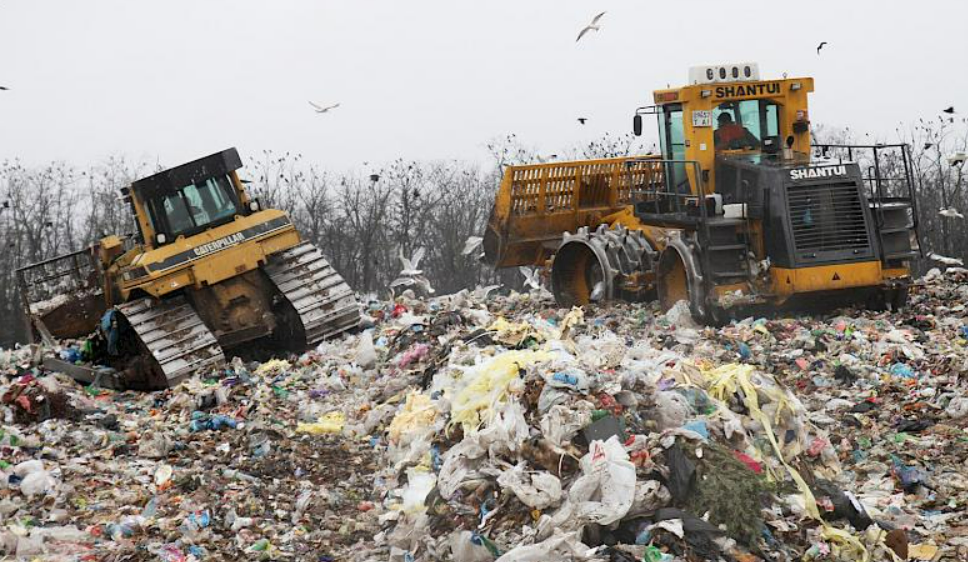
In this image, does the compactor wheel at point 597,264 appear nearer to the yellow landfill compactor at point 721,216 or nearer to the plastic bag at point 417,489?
the yellow landfill compactor at point 721,216

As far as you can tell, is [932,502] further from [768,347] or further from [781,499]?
[768,347]

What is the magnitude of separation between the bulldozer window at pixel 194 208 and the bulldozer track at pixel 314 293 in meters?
0.77

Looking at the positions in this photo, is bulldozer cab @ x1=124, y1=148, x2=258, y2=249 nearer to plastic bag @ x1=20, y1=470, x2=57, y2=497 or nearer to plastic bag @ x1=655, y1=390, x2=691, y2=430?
plastic bag @ x1=20, y1=470, x2=57, y2=497

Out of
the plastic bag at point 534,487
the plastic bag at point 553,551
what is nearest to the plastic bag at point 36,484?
the plastic bag at point 534,487

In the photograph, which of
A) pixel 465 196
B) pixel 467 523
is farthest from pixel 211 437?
pixel 465 196

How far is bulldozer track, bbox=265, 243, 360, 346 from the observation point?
472 inches

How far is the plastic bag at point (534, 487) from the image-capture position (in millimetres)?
5586

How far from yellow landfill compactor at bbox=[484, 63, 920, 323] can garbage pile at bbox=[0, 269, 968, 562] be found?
22.0 inches

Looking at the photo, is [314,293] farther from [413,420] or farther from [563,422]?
[563,422]

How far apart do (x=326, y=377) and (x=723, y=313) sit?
3551 mm

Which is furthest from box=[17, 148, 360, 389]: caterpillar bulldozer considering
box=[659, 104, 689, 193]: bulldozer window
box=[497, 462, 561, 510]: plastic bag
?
box=[497, 462, 561, 510]: plastic bag

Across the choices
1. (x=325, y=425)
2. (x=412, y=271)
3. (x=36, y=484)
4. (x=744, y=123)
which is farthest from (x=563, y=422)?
(x=412, y=271)

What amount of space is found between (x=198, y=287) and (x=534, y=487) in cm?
683

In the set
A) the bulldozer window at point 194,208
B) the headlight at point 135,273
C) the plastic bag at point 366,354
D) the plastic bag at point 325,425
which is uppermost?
the bulldozer window at point 194,208
